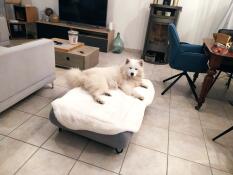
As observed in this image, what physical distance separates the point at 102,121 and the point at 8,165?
761 mm

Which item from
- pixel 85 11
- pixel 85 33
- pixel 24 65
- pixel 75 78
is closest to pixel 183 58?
pixel 75 78

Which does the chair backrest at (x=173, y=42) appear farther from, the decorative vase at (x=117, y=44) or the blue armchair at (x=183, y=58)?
the decorative vase at (x=117, y=44)

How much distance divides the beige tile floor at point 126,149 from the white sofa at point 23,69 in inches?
8.0

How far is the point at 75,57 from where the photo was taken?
2.94 m

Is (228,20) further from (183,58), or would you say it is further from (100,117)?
(100,117)

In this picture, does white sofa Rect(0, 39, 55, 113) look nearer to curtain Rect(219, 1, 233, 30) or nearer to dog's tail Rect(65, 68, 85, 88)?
dog's tail Rect(65, 68, 85, 88)

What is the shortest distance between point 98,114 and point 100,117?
4cm

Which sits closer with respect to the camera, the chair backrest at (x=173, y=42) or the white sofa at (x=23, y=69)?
the white sofa at (x=23, y=69)

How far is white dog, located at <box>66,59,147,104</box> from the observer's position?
182 cm

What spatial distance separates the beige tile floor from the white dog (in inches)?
17.0

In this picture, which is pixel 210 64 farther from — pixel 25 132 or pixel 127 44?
pixel 127 44

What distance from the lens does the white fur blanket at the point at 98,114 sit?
1.44m

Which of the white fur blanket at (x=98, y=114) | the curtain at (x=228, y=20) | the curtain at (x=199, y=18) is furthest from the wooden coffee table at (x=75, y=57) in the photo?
the curtain at (x=228, y=20)

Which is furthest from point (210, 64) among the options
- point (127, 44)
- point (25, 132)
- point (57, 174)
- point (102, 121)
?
point (127, 44)
